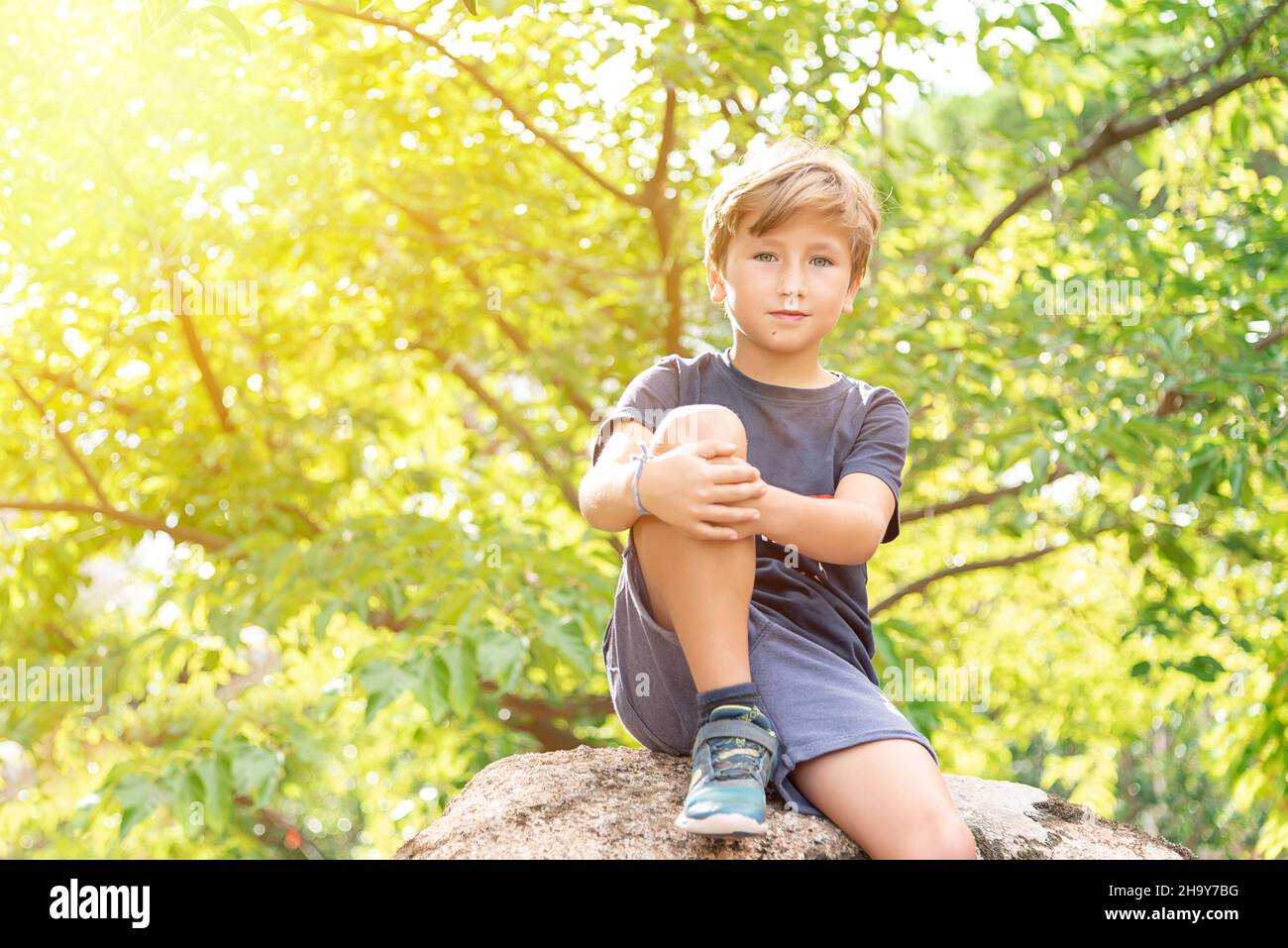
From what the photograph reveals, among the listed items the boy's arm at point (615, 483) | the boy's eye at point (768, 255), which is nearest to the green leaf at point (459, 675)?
the boy's arm at point (615, 483)

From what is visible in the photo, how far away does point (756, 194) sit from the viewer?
6.14 ft

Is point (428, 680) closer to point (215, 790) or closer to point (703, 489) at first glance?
point (215, 790)

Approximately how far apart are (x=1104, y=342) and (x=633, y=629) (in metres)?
2.13

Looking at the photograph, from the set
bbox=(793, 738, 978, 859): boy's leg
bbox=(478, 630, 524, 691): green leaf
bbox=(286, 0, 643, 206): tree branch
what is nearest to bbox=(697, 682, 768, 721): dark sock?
bbox=(793, 738, 978, 859): boy's leg

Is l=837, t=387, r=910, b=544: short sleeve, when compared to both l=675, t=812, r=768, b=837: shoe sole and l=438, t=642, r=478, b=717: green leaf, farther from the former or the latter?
l=438, t=642, r=478, b=717: green leaf

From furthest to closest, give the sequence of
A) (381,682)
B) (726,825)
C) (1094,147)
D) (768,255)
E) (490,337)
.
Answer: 1. (490,337)
2. (1094,147)
3. (381,682)
4. (768,255)
5. (726,825)

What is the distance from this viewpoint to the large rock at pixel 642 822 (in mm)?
1634

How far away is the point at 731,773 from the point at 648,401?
0.64 m

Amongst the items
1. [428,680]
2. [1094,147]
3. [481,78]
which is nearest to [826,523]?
[428,680]

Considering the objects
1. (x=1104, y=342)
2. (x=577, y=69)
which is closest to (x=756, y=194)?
(x=577, y=69)

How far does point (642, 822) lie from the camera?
170 centimetres

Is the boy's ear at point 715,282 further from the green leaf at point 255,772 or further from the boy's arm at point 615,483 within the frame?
the green leaf at point 255,772
